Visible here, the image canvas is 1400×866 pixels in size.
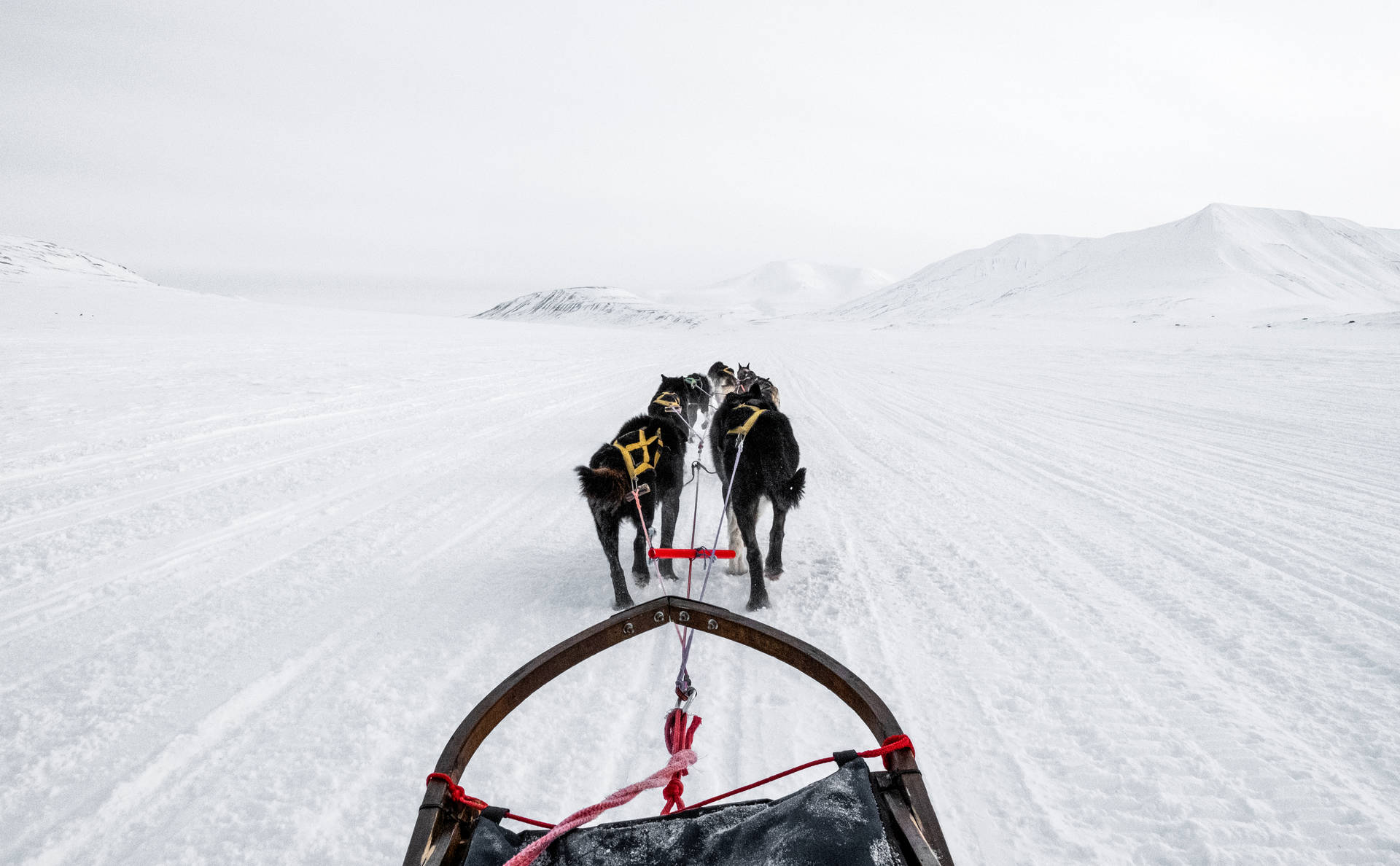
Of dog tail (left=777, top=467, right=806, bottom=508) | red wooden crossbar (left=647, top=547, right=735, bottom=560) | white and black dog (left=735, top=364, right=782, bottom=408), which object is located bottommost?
red wooden crossbar (left=647, top=547, right=735, bottom=560)

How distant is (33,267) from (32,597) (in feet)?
307

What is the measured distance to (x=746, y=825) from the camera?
1.36 metres

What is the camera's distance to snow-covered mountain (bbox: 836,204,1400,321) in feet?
248

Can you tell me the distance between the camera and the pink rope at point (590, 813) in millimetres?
1199

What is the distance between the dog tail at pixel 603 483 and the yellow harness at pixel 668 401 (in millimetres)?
2653

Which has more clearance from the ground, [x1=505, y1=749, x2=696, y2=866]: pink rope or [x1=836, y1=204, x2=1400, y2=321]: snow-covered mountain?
[x1=836, y1=204, x2=1400, y2=321]: snow-covered mountain

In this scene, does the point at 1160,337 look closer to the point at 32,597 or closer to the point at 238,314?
the point at 32,597

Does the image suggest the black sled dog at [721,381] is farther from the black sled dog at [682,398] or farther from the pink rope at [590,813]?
the pink rope at [590,813]

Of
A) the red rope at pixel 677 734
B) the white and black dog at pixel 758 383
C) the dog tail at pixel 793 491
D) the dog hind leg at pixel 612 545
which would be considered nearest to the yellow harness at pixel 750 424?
the dog tail at pixel 793 491

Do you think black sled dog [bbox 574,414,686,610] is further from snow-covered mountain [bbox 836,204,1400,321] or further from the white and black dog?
snow-covered mountain [bbox 836,204,1400,321]

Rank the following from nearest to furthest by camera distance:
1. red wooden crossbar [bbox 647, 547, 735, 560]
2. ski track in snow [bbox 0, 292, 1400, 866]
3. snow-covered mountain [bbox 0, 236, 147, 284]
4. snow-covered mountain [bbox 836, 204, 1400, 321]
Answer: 1. ski track in snow [bbox 0, 292, 1400, 866]
2. red wooden crossbar [bbox 647, 547, 735, 560]
3. snow-covered mountain [bbox 0, 236, 147, 284]
4. snow-covered mountain [bbox 836, 204, 1400, 321]

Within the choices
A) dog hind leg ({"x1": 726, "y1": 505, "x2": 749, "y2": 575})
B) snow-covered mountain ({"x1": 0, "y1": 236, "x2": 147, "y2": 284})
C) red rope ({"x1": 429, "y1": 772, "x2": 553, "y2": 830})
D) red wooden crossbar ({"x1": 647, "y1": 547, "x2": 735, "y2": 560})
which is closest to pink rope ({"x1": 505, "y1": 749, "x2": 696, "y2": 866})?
red rope ({"x1": 429, "y1": 772, "x2": 553, "y2": 830})

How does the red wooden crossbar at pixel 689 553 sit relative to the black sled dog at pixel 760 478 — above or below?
below

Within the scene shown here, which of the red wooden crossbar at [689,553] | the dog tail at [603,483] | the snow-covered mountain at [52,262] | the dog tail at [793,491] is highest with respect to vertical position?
the snow-covered mountain at [52,262]
